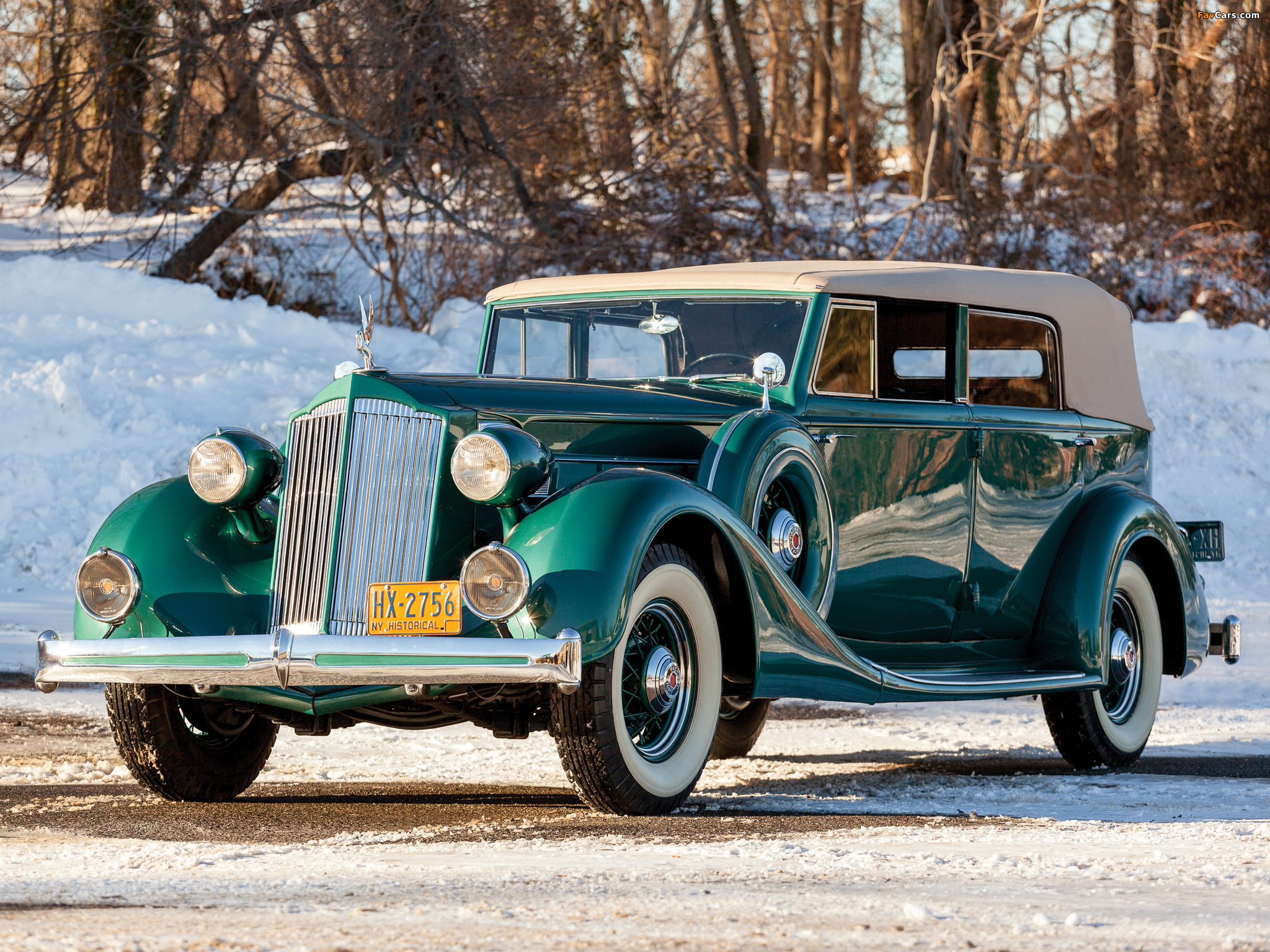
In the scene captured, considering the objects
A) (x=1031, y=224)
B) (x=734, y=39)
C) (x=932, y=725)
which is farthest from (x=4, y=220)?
(x=932, y=725)

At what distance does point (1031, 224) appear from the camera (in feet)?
63.7

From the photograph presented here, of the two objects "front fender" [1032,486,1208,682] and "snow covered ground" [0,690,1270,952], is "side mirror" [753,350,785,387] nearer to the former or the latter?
"snow covered ground" [0,690,1270,952]

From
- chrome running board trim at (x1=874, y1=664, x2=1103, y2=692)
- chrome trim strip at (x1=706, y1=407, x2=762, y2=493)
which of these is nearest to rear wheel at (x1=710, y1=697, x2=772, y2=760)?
chrome running board trim at (x1=874, y1=664, x2=1103, y2=692)

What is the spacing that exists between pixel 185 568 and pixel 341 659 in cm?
91

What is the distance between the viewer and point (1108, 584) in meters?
7.06

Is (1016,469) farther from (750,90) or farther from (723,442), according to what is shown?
(750,90)

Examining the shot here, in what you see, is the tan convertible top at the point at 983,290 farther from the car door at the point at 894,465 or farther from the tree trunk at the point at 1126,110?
the tree trunk at the point at 1126,110

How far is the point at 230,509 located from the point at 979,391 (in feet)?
10.6

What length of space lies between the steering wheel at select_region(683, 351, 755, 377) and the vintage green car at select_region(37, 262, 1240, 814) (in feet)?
0.05

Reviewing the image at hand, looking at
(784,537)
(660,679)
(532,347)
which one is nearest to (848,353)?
(784,537)

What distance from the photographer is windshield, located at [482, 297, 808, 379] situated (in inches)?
254

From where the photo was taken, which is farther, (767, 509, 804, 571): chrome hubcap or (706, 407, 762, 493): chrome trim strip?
(767, 509, 804, 571): chrome hubcap

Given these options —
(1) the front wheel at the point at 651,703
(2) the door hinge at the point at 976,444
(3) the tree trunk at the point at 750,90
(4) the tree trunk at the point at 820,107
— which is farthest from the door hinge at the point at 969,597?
(4) the tree trunk at the point at 820,107

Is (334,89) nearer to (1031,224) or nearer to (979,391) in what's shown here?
(1031,224)
